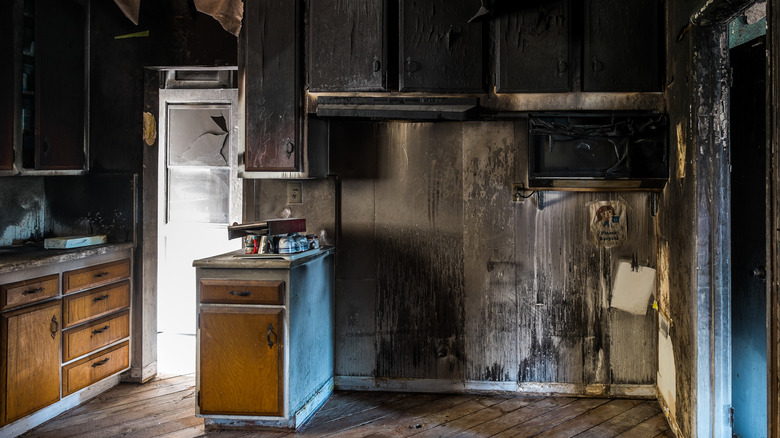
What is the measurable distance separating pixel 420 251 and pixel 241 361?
1.21m

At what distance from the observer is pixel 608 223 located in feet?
10.4

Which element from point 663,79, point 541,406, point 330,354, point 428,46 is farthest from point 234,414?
point 663,79

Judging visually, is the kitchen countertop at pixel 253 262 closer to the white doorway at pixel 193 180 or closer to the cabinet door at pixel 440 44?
the cabinet door at pixel 440 44

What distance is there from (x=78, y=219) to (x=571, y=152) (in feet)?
9.84

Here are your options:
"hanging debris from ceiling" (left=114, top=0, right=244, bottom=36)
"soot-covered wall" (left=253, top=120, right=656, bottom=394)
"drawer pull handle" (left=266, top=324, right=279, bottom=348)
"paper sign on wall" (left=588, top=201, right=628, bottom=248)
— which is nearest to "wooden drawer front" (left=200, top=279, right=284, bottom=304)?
"drawer pull handle" (left=266, top=324, right=279, bottom=348)

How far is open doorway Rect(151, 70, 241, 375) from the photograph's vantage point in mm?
3883

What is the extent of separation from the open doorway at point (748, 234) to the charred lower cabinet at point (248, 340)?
6.78 ft

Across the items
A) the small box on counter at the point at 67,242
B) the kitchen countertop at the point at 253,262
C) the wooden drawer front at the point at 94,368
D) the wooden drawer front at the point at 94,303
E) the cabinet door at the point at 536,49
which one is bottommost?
the wooden drawer front at the point at 94,368

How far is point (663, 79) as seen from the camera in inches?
112

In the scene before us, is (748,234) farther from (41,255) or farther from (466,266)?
(41,255)

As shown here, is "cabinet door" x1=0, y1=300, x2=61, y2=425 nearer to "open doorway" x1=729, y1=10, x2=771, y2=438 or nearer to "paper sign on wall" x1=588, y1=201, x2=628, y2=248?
"paper sign on wall" x1=588, y1=201, x2=628, y2=248

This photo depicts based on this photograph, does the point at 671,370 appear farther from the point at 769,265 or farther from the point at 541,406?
the point at 769,265

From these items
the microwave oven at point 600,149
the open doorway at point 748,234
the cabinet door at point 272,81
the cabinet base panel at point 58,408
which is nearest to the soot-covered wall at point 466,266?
the microwave oven at point 600,149

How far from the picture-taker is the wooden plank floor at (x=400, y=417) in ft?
8.84
